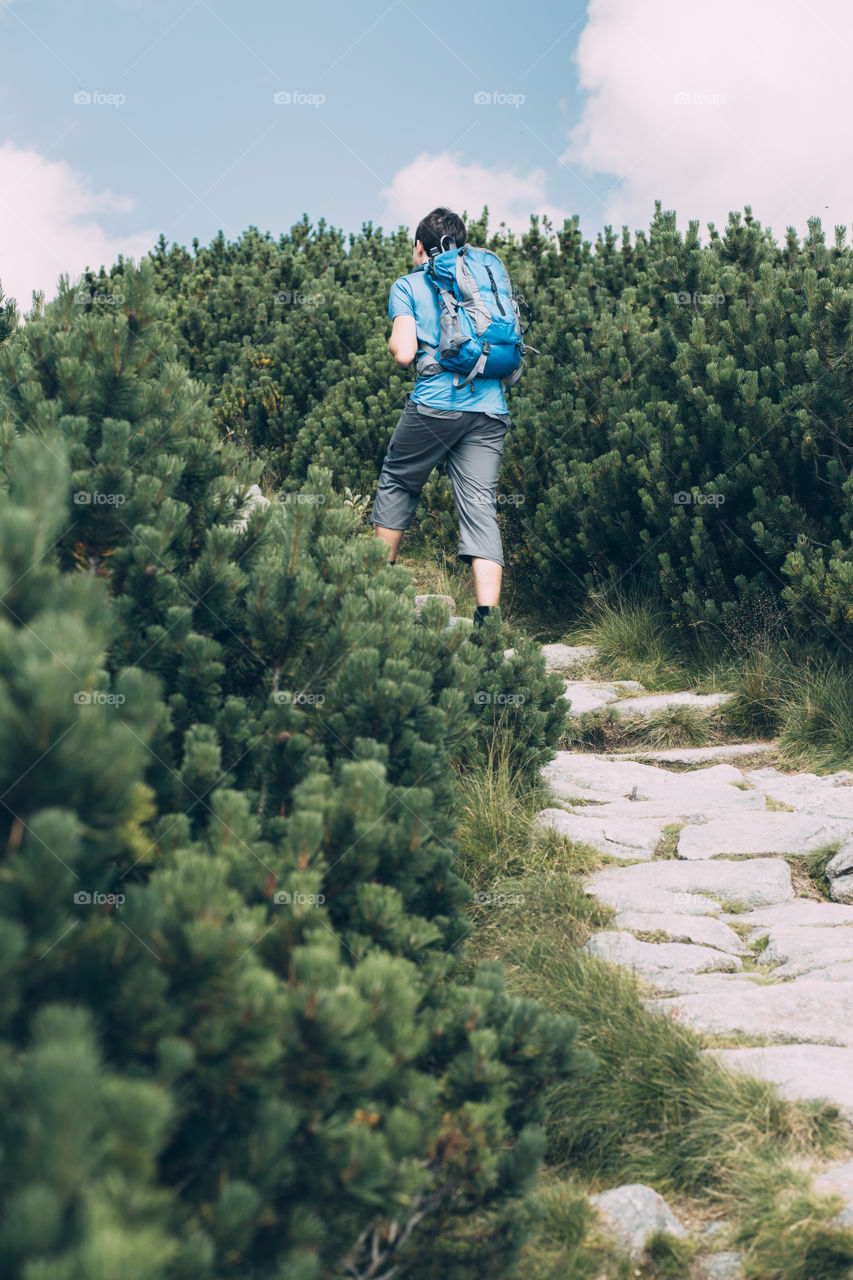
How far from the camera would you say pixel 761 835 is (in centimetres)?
438

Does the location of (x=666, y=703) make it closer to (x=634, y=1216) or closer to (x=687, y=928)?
(x=687, y=928)

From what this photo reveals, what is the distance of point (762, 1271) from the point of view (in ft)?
7.06

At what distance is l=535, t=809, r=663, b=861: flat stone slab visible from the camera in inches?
167

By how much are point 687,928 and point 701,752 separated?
2096 mm

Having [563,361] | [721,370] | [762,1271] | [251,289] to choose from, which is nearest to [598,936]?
[762,1271]

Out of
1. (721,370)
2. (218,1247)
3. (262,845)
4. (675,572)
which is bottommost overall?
(218,1247)

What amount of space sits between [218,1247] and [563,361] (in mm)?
7272

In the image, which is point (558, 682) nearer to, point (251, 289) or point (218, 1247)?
point (218, 1247)

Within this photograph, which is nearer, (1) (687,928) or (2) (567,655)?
(1) (687,928)
